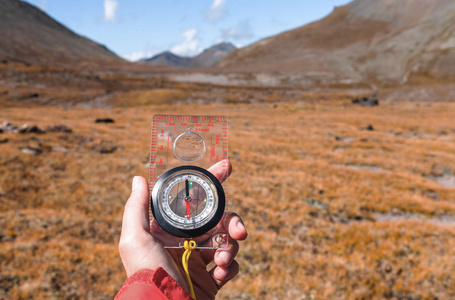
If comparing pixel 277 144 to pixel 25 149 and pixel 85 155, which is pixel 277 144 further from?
pixel 25 149

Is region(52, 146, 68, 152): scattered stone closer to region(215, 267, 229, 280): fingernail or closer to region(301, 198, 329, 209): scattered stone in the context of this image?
region(301, 198, 329, 209): scattered stone

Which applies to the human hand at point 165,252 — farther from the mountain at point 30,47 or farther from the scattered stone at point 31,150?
the mountain at point 30,47

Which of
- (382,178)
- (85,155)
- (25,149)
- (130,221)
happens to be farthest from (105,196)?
(382,178)

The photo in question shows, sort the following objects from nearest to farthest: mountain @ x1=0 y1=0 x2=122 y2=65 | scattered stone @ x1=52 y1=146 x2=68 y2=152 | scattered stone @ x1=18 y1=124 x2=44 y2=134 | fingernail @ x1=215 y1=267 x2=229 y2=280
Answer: fingernail @ x1=215 y1=267 x2=229 y2=280, scattered stone @ x1=52 y1=146 x2=68 y2=152, scattered stone @ x1=18 y1=124 x2=44 y2=134, mountain @ x1=0 y1=0 x2=122 y2=65

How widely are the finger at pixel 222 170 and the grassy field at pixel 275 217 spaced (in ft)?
17.2

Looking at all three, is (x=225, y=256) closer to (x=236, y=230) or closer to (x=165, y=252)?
(x=236, y=230)

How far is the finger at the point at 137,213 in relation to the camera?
2.40m

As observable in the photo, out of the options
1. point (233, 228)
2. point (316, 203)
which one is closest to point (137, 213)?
point (233, 228)

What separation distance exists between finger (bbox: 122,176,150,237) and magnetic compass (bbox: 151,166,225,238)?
0.08m

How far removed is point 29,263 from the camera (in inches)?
292

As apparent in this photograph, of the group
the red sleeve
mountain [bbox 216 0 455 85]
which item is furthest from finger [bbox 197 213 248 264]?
mountain [bbox 216 0 455 85]

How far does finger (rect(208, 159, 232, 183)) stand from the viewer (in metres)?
2.81

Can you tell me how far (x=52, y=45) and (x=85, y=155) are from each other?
215 m

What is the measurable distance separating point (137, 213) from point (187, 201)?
465mm
